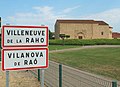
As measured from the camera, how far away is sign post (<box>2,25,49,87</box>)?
184 inches

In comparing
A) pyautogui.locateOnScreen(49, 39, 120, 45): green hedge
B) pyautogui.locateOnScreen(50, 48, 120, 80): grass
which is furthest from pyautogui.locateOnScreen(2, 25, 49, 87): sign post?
pyautogui.locateOnScreen(49, 39, 120, 45): green hedge

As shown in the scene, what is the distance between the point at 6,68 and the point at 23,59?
389 millimetres

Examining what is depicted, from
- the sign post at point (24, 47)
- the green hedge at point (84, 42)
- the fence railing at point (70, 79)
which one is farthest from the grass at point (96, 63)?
the green hedge at point (84, 42)

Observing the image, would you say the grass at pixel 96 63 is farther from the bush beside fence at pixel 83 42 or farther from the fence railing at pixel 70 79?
the bush beside fence at pixel 83 42

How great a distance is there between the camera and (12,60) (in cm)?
477

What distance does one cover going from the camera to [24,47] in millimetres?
4875

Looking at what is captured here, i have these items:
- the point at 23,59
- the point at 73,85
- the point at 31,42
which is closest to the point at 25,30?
the point at 31,42

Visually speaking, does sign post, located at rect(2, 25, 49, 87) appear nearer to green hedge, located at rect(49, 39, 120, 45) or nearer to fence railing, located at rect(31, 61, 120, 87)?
fence railing, located at rect(31, 61, 120, 87)

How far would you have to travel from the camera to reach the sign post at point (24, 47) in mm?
4676

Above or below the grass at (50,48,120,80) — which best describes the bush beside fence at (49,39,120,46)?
above

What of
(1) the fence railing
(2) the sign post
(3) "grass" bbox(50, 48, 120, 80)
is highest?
(2) the sign post

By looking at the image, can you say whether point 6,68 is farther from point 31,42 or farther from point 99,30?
point 99,30

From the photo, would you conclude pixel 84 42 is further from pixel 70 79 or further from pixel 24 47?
pixel 24 47

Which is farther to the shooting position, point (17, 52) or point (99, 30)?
point (99, 30)
